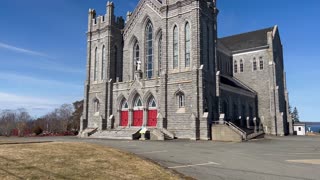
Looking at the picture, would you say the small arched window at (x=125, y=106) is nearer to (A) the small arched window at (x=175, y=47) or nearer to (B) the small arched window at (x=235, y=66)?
(A) the small arched window at (x=175, y=47)

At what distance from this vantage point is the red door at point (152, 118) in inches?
1355

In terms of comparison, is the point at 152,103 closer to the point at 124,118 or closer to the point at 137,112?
the point at 137,112

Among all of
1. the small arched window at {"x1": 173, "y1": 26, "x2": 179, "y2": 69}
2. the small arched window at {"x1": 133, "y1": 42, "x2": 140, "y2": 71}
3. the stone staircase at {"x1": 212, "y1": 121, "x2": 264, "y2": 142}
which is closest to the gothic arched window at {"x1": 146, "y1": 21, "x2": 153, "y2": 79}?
the small arched window at {"x1": 133, "y1": 42, "x2": 140, "y2": 71}

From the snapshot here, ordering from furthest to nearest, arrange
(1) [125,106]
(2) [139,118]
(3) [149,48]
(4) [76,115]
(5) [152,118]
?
1. (4) [76,115]
2. (3) [149,48]
3. (1) [125,106]
4. (2) [139,118]
5. (5) [152,118]

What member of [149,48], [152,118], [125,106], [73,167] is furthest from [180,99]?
[73,167]

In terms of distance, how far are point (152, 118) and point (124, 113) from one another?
4864 mm

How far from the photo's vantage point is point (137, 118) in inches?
1427

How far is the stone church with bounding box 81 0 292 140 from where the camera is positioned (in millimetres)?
31609

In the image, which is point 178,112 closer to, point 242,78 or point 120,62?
point 120,62

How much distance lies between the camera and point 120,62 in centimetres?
4134

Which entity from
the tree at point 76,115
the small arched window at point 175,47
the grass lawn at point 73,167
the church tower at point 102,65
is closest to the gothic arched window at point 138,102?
the church tower at point 102,65

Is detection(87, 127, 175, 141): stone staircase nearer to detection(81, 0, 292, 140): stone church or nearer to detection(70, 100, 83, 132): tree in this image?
detection(81, 0, 292, 140): stone church

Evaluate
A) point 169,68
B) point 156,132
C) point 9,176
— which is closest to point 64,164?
point 9,176

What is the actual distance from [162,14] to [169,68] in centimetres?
712
